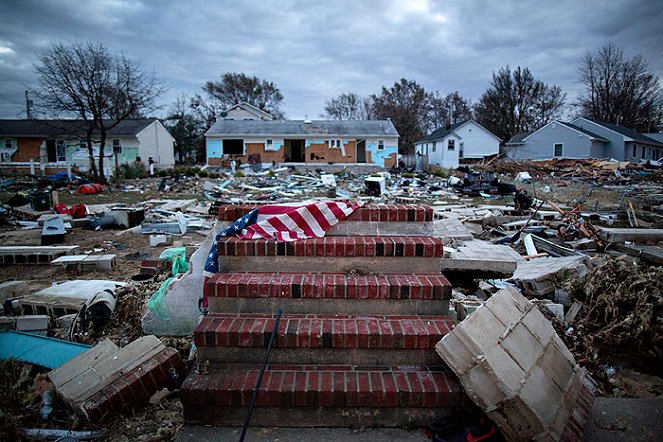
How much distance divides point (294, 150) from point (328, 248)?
34792 millimetres

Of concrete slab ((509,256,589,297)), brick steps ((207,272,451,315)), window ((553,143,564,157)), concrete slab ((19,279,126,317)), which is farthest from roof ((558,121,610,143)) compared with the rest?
concrete slab ((19,279,126,317))

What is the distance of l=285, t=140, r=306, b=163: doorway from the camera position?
36.5 metres

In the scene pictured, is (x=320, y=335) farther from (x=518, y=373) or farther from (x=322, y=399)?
(x=518, y=373)

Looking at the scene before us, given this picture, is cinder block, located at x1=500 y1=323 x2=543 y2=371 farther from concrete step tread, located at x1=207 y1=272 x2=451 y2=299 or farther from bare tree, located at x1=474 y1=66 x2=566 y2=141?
bare tree, located at x1=474 y1=66 x2=566 y2=141

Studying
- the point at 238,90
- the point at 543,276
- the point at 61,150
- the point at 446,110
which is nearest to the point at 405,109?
the point at 446,110

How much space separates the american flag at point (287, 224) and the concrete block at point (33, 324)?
146 cm

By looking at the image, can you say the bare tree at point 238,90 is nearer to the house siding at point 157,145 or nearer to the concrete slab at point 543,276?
the house siding at point 157,145

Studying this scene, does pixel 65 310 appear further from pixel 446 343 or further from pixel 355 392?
pixel 446 343

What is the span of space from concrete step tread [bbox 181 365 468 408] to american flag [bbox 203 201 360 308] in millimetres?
983

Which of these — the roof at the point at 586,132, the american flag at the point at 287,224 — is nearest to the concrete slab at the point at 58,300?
the american flag at the point at 287,224

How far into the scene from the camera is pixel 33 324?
3.41 metres

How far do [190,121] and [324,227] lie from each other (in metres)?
44.8

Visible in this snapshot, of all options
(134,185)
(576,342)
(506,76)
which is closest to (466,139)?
(506,76)

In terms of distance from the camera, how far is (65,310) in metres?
3.71
